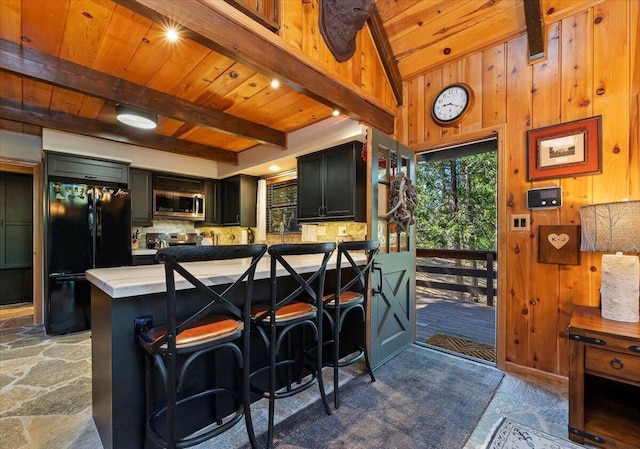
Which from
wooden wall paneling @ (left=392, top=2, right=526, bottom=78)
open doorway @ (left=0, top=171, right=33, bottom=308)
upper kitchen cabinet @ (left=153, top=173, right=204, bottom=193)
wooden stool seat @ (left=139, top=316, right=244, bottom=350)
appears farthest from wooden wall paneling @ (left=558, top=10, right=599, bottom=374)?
open doorway @ (left=0, top=171, right=33, bottom=308)

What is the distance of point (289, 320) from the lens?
5.48ft

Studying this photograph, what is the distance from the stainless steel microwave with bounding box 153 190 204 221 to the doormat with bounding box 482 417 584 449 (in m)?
4.71

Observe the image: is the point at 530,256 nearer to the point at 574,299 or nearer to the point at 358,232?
the point at 574,299

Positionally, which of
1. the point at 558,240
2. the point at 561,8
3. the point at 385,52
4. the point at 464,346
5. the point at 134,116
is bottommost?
the point at 464,346

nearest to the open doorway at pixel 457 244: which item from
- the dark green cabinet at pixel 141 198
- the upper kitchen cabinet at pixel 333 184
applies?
the upper kitchen cabinet at pixel 333 184

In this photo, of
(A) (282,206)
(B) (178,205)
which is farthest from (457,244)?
(B) (178,205)

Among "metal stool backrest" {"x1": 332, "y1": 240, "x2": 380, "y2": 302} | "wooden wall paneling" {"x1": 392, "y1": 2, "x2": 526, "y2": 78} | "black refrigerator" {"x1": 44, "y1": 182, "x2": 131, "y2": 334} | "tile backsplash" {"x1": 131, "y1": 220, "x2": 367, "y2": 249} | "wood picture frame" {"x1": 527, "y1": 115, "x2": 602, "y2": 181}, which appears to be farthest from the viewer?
"tile backsplash" {"x1": 131, "y1": 220, "x2": 367, "y2": 249}

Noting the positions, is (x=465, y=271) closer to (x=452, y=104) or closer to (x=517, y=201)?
(x=517, y=201)

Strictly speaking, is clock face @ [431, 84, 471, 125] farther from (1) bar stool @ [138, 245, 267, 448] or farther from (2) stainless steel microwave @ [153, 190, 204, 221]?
(2) stainless steel microwave @ [153, 190, 204, 221]

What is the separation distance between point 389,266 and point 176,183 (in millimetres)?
3848

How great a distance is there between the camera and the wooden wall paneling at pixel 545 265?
228 cm

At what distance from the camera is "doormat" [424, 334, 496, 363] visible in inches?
113

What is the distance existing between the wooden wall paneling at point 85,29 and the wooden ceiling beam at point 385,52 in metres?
2.09

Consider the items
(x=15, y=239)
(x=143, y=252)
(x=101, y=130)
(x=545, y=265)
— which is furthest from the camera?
(x=15, y=239)
